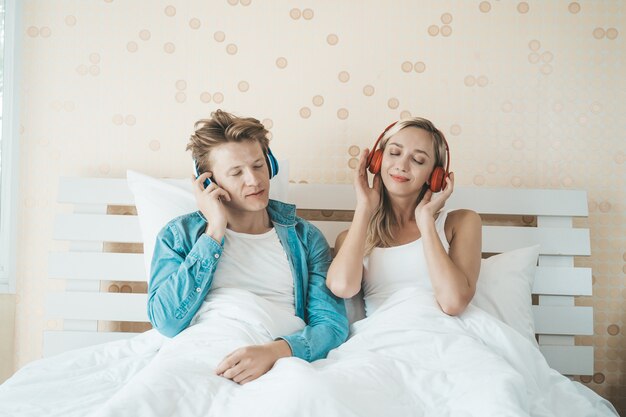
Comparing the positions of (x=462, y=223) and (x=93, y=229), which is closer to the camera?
(x=462, y=223)

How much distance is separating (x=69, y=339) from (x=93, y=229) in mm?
387

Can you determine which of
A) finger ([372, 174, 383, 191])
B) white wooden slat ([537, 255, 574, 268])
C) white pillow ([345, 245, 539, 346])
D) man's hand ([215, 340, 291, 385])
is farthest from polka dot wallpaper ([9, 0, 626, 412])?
man's hand ([215, 340, 291, 385])

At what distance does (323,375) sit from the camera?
47.8 inches

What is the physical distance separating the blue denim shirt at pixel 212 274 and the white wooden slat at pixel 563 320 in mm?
736

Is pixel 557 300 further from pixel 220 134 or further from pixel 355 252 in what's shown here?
pixel 220 134

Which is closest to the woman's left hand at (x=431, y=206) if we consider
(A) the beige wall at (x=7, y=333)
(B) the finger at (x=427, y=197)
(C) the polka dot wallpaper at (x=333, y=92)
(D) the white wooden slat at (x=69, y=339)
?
(B) the finger at (x=427, y=197)

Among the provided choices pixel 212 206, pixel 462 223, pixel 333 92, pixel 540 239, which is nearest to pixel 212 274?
pixel 212 206

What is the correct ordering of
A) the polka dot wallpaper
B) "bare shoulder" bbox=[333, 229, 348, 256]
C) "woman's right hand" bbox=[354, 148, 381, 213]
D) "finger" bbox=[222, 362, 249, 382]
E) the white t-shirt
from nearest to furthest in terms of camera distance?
"finger" bbox=[222, 362, 249, 382] → the white t-shirt → "woman's right hand" bbox=[354, 148, 381, 213] → "bare shoulder" bbox=[333, 229, 348, 256] → the polka dot wallpaper

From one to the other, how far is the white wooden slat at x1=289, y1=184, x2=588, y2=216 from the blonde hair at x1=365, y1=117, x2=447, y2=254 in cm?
18

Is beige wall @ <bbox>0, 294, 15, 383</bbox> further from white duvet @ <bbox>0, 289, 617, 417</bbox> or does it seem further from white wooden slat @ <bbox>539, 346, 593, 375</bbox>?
white wooden slat @ <bbox>539, 346, 593, 375</bbox>

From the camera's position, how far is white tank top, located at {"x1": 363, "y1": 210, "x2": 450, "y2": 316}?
1.77 m

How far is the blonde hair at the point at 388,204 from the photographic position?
182cm

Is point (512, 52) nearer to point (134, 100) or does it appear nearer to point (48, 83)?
point (134, 100)

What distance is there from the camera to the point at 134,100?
2172 mm
